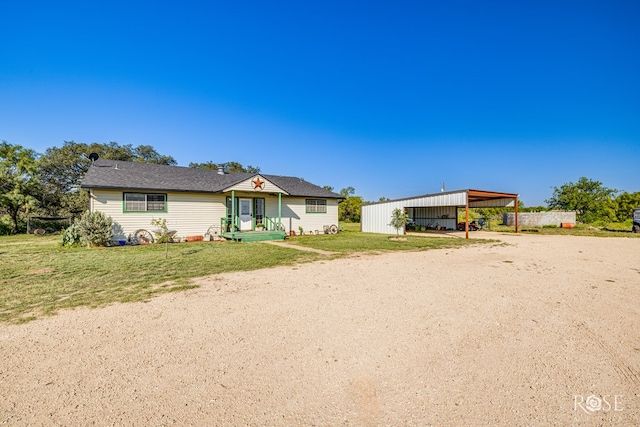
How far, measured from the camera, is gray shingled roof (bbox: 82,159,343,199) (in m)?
13.7

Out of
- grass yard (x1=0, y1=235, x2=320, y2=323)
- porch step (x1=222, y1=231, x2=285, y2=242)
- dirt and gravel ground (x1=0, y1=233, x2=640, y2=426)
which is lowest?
dirt and gravel ground (x1=0, y1=233, x2=640, y2=426)

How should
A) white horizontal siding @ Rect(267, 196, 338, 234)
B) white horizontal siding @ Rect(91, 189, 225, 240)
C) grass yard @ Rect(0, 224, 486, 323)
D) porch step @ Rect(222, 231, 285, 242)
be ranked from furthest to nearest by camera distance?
1. white horizontal siding @ Rect(267, 196, 338, 234)
2. porch step @ Rect(222, 231, 285, 242)
3. white horizontal siding @ Rect(91, 189, 225, 240)
4. grass yard @ Rect(0, 224, 486, 323)

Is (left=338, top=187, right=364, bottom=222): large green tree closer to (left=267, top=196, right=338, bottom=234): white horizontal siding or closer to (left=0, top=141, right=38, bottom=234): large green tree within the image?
(left=267, top=196, right=338, bottom=234): white horizontal siding

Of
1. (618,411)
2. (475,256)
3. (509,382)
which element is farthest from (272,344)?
(475,256)

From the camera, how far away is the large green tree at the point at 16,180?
Answer: 19.1 metres

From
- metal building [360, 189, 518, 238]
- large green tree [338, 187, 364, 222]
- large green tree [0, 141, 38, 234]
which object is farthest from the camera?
large green tree [338, 187, 364, 222]

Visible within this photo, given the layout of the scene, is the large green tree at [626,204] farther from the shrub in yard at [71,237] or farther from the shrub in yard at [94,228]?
the shrub in yard at [71,237]

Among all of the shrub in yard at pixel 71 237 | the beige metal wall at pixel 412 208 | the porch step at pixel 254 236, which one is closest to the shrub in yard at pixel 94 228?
the shrub in yard at pixel 71 237

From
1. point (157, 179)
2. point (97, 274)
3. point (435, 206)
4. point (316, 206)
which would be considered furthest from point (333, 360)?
point (435, 206)

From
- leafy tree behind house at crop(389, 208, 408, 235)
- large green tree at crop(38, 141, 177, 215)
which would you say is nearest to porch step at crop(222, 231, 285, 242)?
leafy tree behind house at crop(389, 208, 408, 235)

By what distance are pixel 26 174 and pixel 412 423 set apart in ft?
93.8

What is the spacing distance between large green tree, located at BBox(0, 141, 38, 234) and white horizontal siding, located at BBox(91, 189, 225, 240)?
11.2 metres

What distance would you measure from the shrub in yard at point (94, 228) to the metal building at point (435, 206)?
57.3 feet

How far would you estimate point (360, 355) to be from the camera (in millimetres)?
3207
